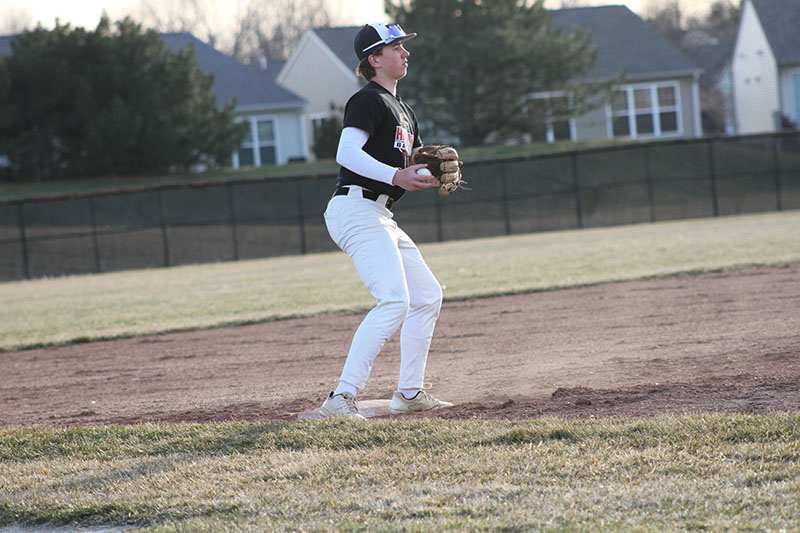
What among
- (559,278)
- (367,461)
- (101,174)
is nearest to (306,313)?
(559,278)

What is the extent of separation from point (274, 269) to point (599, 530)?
16095 mm

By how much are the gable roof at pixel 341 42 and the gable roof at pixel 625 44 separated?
880cm

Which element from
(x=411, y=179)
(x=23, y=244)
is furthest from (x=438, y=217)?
(x=411, y=179)

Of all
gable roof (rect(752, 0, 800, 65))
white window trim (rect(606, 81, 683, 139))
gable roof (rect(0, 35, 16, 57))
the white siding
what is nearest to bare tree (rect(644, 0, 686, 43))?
the white siding

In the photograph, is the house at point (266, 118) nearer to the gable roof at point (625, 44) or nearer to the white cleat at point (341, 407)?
the gable roof at point (625, 44)

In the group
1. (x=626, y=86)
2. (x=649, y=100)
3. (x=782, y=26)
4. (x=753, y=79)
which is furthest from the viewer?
(x=753, y=79)

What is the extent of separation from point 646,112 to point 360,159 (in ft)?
123

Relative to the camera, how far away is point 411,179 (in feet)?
15.6

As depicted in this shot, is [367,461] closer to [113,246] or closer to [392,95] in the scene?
[392,95]

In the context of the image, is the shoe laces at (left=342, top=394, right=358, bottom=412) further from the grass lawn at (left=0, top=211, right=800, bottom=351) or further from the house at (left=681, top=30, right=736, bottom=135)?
the house at (left=681, top=30, right=736, bottom=135)

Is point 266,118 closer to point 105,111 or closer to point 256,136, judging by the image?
point 256,136

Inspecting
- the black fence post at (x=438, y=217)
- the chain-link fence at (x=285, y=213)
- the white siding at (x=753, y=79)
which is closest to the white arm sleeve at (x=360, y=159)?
the chain-link fence at (x=285, y=213)

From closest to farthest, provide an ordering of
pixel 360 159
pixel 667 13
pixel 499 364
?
pixel 360 159 → pixel 499 364 → pixel 667 13

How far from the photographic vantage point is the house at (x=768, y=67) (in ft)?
130
